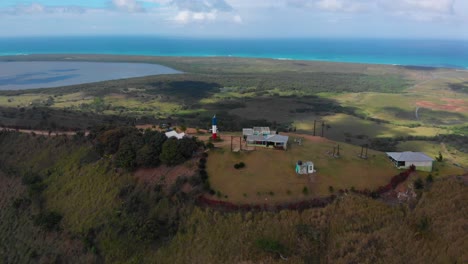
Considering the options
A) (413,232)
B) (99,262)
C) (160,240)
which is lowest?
(99,262)

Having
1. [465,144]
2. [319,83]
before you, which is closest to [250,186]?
[465,144]

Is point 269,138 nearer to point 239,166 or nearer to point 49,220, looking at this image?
point 239,166

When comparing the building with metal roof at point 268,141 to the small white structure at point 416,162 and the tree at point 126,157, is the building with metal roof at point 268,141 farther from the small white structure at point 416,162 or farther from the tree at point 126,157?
the tree at point 126,157

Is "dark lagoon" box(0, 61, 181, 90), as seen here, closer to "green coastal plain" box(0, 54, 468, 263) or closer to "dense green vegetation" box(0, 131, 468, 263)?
"green coastal plain" box(0, 54, 468, 263)

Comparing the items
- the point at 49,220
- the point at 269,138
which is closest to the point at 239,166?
the point at 269,138

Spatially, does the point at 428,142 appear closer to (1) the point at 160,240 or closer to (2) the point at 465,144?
(2) the point at 465,144

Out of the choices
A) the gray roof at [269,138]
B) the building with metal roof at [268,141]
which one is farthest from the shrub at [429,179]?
the gray roof at [269,138]
